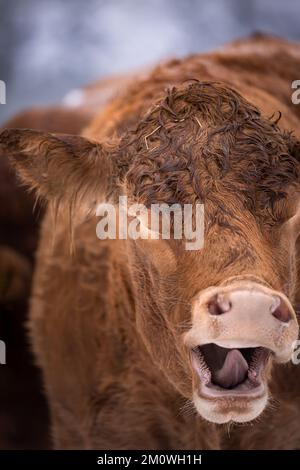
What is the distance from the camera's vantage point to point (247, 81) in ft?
13.1

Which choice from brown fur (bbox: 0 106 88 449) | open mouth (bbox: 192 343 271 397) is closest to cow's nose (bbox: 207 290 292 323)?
open mouth (bbox: 192 343 271 397)

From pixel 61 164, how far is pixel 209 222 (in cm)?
76

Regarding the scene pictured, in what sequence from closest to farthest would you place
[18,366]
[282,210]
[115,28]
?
[282,210] < [18,366] < [115,28]

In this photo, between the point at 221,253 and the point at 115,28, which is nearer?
the point at 221,253

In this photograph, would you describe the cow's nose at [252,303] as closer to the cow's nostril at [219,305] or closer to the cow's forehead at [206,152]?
the cow's nostril at [219,305]

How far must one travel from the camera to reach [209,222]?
263 centimetres

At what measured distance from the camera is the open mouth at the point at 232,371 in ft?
8.55

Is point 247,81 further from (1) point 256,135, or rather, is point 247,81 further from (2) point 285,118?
(1) point 256,135

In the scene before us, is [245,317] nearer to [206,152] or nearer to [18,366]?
[206,152]

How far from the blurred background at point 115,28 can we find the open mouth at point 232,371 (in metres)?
3.20

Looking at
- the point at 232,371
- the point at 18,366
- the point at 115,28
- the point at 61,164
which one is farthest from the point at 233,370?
the point at 115,28

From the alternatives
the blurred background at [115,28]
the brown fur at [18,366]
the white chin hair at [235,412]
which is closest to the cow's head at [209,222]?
the white chin hair at [235,412]

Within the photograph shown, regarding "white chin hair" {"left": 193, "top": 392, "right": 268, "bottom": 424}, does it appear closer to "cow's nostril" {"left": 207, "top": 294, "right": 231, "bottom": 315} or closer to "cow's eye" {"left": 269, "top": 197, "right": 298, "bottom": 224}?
"cow's nostril" {"left": 207, "top": 294, "right": 231, "bottom": 315}

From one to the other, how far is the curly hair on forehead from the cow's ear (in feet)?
0.46
